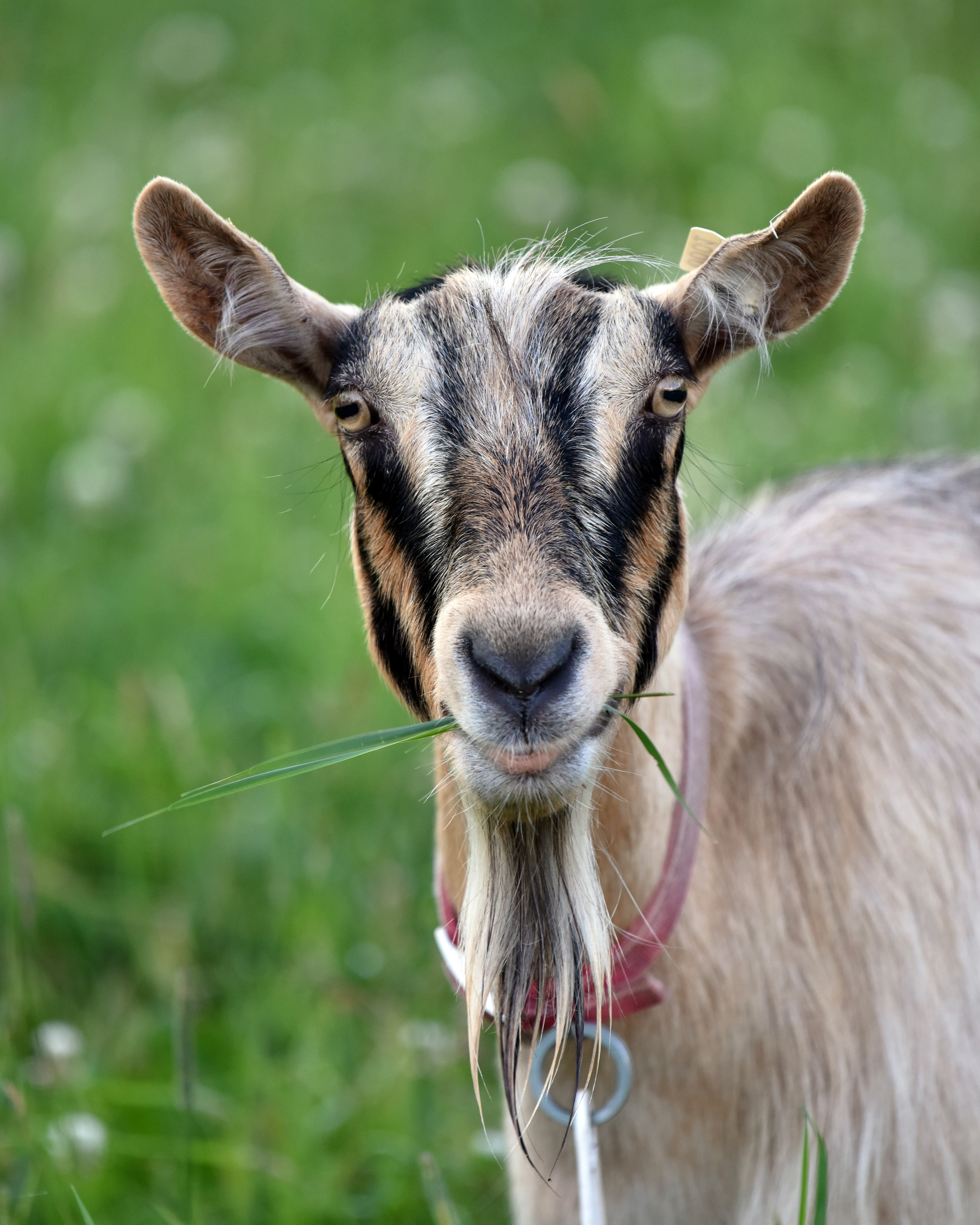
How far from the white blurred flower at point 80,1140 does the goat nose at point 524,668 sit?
1.64 metres

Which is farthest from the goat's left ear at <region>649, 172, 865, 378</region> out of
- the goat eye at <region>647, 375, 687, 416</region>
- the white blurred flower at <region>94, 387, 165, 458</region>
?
the white blurred flower at <region>94, 387, 165, 458</region>

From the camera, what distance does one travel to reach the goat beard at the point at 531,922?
6.28 ft

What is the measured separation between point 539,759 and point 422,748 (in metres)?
1.68

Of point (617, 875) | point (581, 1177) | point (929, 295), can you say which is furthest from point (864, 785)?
point (929, 295)

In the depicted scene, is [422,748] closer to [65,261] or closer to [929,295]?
[929,295]

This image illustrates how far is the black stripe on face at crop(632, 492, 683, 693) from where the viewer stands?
198 centimetres

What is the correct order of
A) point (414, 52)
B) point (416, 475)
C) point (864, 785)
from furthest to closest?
point (414, 52) → point (864, 785) → point (416, 475)

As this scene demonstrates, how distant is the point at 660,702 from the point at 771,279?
721 mm

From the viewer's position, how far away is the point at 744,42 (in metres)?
7.55

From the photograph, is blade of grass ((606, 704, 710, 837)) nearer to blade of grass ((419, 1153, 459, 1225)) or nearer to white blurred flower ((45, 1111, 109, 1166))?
blade of grass ((419, 1153, 459, 1225))

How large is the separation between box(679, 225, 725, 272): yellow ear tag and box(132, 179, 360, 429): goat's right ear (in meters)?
0.56

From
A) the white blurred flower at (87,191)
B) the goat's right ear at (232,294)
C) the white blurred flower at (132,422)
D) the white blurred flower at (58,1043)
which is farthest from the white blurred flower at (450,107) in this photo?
the white blurred flower at (58,1043)

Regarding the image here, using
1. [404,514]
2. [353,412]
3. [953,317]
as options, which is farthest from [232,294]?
[953,317]

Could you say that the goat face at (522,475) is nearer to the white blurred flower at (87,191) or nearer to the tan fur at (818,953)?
the tan fur at (818,953)
